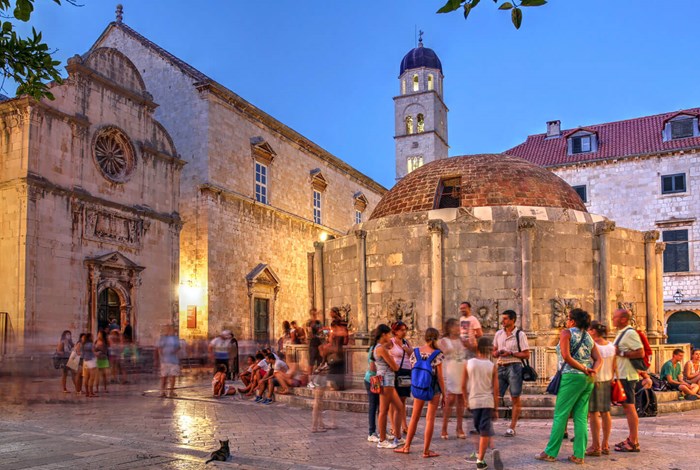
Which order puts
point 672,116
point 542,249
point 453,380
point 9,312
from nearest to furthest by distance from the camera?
1. point 453,380
2. point 542,249
3. point 9,312
4. point 672,116

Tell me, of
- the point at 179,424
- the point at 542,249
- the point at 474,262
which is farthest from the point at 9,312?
the point at 542,249

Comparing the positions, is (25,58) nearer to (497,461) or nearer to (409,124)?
(497,461)

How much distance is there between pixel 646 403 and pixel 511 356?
328 cm

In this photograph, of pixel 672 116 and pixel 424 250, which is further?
pixel 672 116

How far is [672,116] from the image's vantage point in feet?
117

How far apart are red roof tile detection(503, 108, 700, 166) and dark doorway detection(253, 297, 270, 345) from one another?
57.2 feet

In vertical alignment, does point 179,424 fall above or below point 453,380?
below

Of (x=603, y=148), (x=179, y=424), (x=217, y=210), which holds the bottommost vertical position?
(x=179, y=424)

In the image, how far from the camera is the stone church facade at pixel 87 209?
20266 millimetres

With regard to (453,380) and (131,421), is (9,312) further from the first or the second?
(453,380)

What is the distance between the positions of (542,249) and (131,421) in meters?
8.69

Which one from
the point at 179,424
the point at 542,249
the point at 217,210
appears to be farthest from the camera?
the point at 217,210

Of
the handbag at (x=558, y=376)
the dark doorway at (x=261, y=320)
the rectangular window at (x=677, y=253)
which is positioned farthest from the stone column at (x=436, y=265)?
the rectangular window at (x=677, y=253)

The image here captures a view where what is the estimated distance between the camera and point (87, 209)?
22.4 m
